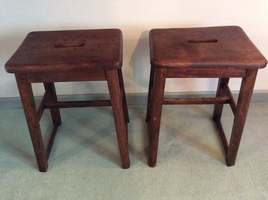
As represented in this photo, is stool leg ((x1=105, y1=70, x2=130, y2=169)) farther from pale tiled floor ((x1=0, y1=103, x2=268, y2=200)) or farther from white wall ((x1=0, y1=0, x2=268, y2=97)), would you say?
white wall ((x1=0, y1=0, x2=268, y2=97))

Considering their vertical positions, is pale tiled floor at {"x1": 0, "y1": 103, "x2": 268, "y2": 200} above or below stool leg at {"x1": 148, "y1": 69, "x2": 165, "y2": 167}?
below

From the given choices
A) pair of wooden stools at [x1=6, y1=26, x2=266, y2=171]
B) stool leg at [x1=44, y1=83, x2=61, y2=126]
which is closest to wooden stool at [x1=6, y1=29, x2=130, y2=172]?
pair of wooden stools at [x1=6, y1=26, x2=266, y2=171]

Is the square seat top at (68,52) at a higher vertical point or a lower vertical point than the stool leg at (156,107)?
higher

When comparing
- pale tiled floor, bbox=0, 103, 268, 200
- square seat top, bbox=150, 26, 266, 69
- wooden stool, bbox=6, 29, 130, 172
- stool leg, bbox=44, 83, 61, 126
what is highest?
square seat top, bbox=150, 26, 266, 69

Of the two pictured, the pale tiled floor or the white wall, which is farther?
the white wall

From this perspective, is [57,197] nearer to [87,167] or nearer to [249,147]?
[87,167]

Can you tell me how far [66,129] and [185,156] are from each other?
664 mm

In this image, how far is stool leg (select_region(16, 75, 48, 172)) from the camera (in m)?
1.02

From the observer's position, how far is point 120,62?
3.27ft

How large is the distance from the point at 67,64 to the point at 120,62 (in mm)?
185

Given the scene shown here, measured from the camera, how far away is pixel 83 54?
1017 millimetres

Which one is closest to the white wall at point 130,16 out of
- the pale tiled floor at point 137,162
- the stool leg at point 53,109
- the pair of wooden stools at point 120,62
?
the pair of wooden stools at point 120,62

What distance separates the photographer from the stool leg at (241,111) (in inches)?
39.3

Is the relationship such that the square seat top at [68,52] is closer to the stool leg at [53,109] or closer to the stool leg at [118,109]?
the stool leg at [118,109]
